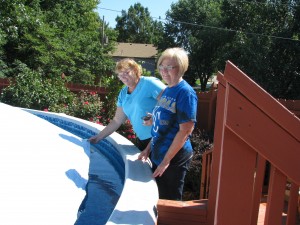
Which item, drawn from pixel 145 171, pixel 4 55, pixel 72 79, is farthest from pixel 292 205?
pixel 72 79

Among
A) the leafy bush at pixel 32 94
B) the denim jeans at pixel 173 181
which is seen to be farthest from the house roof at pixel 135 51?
the denim jeans at pixel 173 181

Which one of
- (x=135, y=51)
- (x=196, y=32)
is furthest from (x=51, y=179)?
(x=135, y=51)

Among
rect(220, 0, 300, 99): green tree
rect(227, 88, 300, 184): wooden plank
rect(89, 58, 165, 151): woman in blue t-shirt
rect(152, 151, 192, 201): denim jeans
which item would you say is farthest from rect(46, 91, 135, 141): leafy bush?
rect(220, 0, 300, 99): green tree

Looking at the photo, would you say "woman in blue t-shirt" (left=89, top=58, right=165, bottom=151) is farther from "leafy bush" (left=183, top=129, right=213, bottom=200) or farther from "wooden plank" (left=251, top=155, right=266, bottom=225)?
"leafy bush" (left=183, top=129, right=213, bottom=200)

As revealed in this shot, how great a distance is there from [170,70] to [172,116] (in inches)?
11.8

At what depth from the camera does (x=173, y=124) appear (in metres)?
2.36

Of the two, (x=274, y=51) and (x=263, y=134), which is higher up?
(x=274, y=51)

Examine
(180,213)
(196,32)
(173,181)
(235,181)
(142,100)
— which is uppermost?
(196,32)

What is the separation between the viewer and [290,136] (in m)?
1.37

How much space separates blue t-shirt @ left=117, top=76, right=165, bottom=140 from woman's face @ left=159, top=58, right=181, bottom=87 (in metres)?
0.57

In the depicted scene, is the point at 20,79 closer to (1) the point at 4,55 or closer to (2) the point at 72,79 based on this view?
(1) the point at 4,55

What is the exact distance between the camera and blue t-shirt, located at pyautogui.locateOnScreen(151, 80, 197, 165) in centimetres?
222

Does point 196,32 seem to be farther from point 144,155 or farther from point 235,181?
point 235,181

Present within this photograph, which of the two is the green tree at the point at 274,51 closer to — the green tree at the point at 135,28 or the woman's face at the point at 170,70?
the woman's face at the point at 170,70
